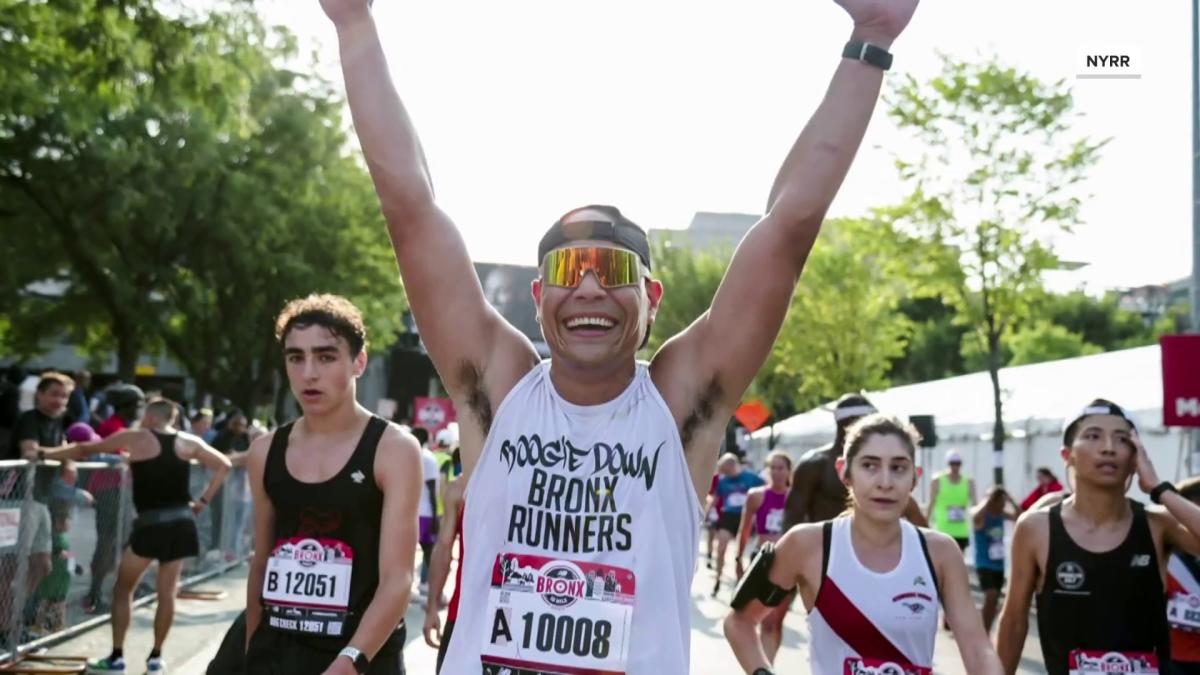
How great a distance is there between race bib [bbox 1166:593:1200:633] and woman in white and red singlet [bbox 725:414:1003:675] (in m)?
1.95

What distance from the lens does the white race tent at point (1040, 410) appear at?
18.2 meters

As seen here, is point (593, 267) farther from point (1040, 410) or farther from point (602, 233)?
point (1040, 410)

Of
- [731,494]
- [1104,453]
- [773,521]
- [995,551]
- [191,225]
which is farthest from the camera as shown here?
[191,225]

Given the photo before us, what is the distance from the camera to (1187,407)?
41.8ft

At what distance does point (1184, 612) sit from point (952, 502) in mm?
10620

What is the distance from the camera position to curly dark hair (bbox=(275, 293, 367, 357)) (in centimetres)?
549

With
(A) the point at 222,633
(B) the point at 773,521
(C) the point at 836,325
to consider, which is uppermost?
(C) the point at 836,325

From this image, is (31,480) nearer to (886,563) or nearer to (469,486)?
(886,563)

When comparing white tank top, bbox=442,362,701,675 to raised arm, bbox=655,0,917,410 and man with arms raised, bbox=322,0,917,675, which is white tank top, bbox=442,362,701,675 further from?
raised arm, bbox=655,0,917,410

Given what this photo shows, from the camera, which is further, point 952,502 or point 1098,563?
point 952,502

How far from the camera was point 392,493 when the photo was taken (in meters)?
5.16

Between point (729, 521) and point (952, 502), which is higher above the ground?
point (952, 502)

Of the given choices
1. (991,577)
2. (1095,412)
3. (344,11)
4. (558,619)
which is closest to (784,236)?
(558,619)

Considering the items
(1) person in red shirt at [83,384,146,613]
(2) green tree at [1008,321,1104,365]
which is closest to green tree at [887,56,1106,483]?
(1) person in red shirt at [83,384,146,613]
